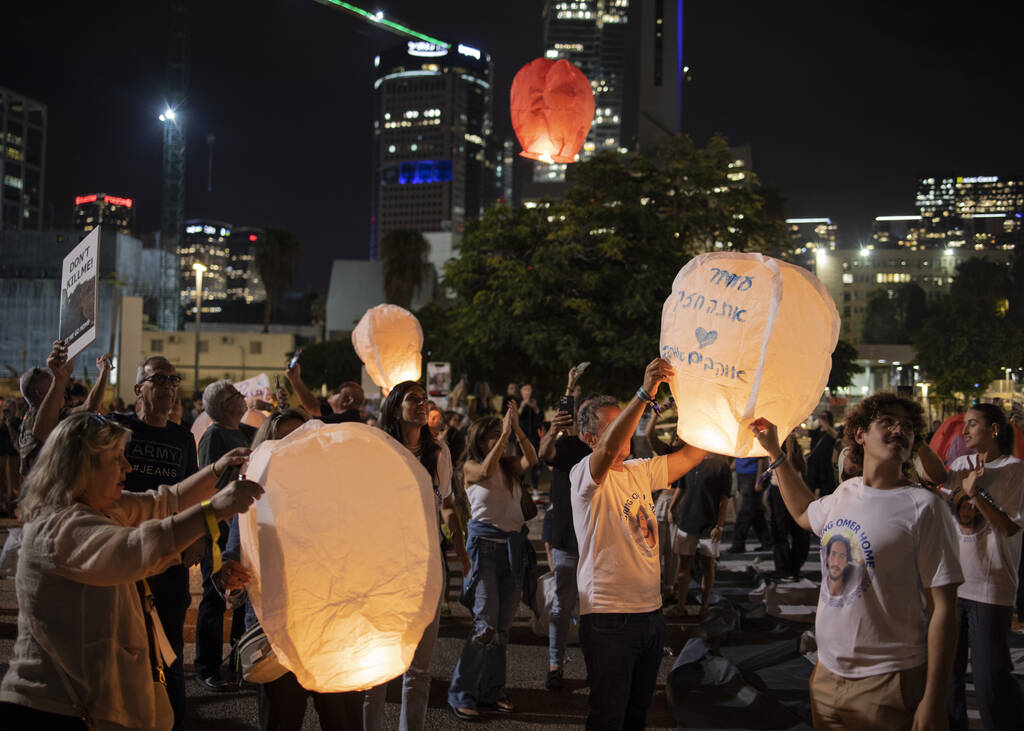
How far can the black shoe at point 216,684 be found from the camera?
216 inches

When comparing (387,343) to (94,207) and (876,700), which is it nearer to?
(876,700)

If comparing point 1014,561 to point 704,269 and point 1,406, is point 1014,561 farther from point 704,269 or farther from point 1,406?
point 1,406

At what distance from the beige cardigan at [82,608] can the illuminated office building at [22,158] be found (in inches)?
6625

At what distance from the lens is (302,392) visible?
21.2ft

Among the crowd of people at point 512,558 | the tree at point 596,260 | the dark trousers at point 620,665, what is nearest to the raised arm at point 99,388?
the crowd of people at point 512,558

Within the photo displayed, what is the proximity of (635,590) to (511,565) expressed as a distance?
6.16 feet

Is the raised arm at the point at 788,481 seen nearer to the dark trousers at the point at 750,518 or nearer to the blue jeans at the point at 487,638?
the blue jeans at the point at 487,638

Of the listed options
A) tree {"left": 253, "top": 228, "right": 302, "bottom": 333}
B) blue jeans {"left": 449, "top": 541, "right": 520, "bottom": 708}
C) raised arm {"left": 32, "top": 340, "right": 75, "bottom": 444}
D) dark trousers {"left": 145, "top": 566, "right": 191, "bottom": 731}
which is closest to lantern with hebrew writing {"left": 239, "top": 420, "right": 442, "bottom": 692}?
dark trousers {"left": 145, "top": 566, "right": 191, "bottom": 731}

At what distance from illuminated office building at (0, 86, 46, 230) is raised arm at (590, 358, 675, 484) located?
168 m

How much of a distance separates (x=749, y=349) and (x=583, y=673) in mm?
3803

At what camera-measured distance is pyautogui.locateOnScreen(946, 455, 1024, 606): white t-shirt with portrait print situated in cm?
437

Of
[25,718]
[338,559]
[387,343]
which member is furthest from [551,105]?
[25,718]

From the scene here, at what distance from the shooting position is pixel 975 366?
147 ft

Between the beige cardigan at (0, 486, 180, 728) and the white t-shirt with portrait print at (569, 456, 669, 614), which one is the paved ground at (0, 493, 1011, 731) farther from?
the beige cardigan at (0, 486, 180, 728)
